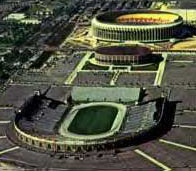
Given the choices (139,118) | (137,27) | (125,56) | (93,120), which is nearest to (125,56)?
(125,56)

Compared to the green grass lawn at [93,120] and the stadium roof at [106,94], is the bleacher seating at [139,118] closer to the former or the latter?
the green grass lawn at [93,120]

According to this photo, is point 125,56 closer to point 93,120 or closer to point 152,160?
point 93,120

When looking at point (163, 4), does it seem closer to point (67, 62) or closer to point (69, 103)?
point (67, 62)

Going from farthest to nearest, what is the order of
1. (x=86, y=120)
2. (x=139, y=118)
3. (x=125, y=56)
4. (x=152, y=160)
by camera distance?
(x=125, y=56) < (x=86, y=120) < (x=139, y=118) < (x=152, y=160)

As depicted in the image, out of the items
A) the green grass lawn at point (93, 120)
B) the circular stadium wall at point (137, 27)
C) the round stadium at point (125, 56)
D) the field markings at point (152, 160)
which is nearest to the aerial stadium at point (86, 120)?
the green grass lawn at point (93, 120)

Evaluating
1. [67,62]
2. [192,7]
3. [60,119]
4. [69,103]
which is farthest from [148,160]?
[192,7]

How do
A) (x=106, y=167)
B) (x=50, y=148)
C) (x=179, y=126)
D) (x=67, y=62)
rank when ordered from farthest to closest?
(x=67, y=62)
(x=179, y=126)
(x=50, y=148)
(x=106, y=167)
